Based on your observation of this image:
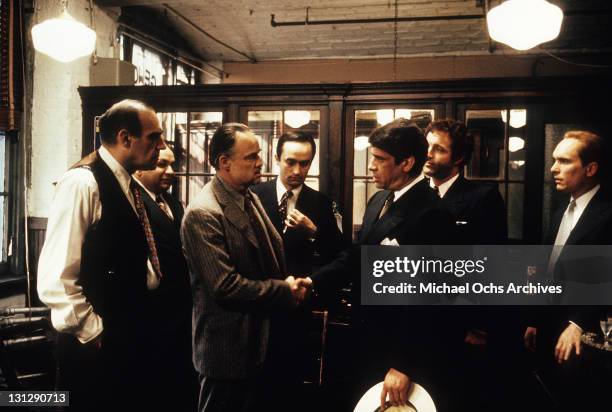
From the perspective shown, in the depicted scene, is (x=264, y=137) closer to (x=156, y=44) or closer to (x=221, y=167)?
(x=156, y=44)

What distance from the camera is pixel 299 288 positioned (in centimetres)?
204

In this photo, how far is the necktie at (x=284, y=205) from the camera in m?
2.88

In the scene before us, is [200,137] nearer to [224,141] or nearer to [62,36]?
[62,36]

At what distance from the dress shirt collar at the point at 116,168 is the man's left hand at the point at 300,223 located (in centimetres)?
96

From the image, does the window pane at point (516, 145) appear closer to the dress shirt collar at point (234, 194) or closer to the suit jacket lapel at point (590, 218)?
the suit jacket lapel at point (590, 218)

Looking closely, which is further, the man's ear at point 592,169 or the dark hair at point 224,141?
the man's ear at point 592,169

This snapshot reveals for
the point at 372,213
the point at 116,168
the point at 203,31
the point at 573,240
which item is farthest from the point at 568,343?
the point at 203,31

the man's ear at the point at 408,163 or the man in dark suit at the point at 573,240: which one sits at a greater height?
the man's ear at the point at 408,163

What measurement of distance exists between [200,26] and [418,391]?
16.7 ft

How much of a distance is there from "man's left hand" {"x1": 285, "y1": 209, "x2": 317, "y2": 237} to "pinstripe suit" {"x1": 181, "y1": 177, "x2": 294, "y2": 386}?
2.29 feet

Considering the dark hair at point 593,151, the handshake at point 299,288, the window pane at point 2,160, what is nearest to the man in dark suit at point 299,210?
the handshake at point 299,288

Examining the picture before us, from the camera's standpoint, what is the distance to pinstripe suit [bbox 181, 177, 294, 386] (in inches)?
70.3

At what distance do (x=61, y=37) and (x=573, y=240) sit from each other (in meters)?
3.33

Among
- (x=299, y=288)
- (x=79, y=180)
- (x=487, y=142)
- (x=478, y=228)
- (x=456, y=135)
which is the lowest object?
(x=299, y=288)
